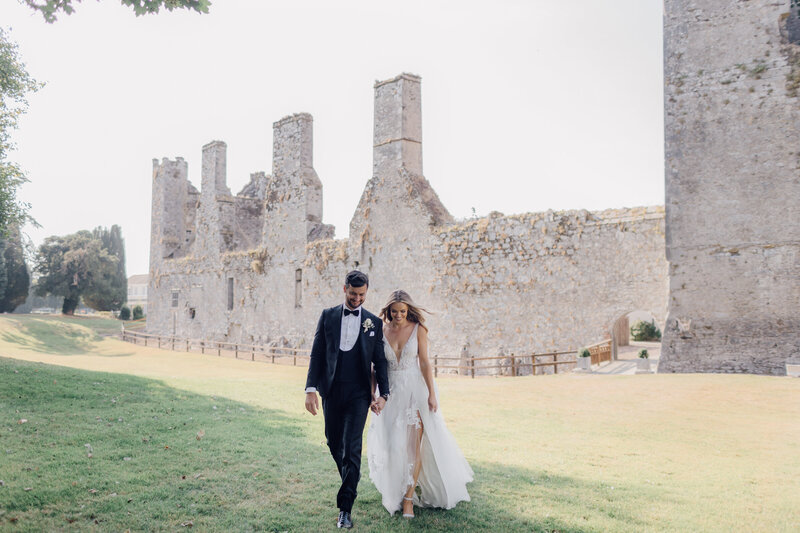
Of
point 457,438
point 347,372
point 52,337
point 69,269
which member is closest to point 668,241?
point 457,438

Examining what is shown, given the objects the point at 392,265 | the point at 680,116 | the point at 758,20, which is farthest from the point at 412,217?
the point at 758,20

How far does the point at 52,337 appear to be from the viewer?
3136cm

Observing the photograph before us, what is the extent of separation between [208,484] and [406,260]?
13525 millimetres

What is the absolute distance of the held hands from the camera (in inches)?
185

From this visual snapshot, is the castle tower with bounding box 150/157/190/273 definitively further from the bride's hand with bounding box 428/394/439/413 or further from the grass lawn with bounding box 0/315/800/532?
the bride's hand with bounding box 428/394/439/413

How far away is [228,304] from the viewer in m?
27.0

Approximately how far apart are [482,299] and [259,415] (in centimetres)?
887

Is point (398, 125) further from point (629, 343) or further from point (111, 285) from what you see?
point (111, 285)

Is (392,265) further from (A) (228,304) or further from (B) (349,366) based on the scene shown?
(B) (349,366)

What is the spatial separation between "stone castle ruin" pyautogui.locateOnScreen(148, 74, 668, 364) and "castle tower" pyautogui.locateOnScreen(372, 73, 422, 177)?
0.12 feet

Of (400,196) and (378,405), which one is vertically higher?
(400,196)

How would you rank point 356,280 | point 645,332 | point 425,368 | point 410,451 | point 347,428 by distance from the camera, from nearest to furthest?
1. point 347,428
2. point 356,280
3. point 410,451
4. point 425,368
5. point 645,332

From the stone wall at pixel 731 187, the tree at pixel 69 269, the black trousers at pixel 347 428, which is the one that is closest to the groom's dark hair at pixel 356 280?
the black trousers at pixel 347 428

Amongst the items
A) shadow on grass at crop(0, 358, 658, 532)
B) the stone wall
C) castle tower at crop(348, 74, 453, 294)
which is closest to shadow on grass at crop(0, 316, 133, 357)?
castle tower at crop(348, 74, 453, 294)
